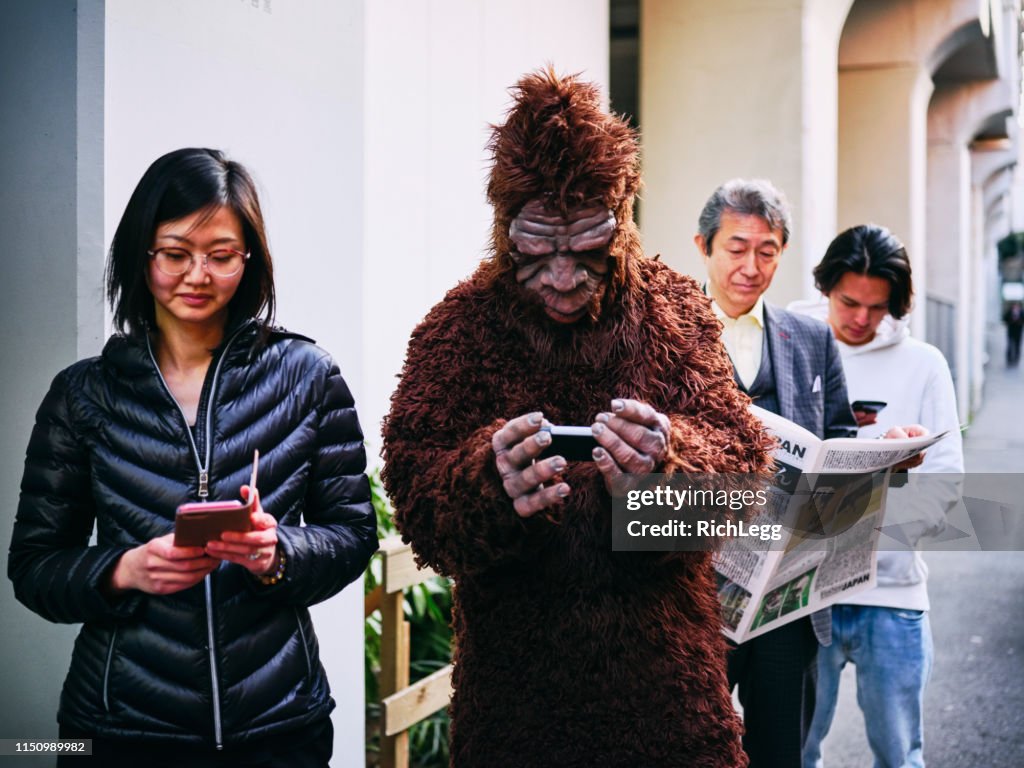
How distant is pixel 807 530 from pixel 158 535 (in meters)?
1.53

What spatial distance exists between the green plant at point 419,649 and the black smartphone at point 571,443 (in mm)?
2384

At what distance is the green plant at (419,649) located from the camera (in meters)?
4.09

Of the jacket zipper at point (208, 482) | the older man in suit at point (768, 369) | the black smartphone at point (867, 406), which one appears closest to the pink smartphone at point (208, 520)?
the jacket zipper at point (208, 482)

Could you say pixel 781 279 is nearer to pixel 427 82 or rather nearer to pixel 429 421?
pixel 427 82

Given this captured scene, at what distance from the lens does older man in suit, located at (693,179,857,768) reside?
288 centimetres

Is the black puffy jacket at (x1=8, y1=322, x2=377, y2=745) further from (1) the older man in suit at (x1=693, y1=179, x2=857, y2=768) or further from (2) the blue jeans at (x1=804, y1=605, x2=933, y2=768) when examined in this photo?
(2) the blue jeans at (x1=804, y1=605, x2=933, y2=768)

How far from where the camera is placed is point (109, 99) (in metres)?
2.41

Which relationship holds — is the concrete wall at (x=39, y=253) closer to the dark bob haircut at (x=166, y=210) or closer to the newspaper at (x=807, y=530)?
the dark bob haircut at (x=166, y=210)

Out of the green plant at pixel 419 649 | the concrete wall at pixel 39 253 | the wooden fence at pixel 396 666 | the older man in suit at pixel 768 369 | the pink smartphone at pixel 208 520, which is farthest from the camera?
the green plant at pixel 419 649

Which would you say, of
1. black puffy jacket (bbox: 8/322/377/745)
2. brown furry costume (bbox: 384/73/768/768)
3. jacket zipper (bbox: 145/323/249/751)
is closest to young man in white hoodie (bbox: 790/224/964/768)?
brown furry costume (bbox: 384/73/768/768)

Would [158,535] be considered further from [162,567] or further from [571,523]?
[571,523]

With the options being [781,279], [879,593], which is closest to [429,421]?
[879,593]

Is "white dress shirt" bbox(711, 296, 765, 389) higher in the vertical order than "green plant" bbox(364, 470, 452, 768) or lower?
higher

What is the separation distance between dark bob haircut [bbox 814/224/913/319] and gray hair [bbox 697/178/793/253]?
375 mm
